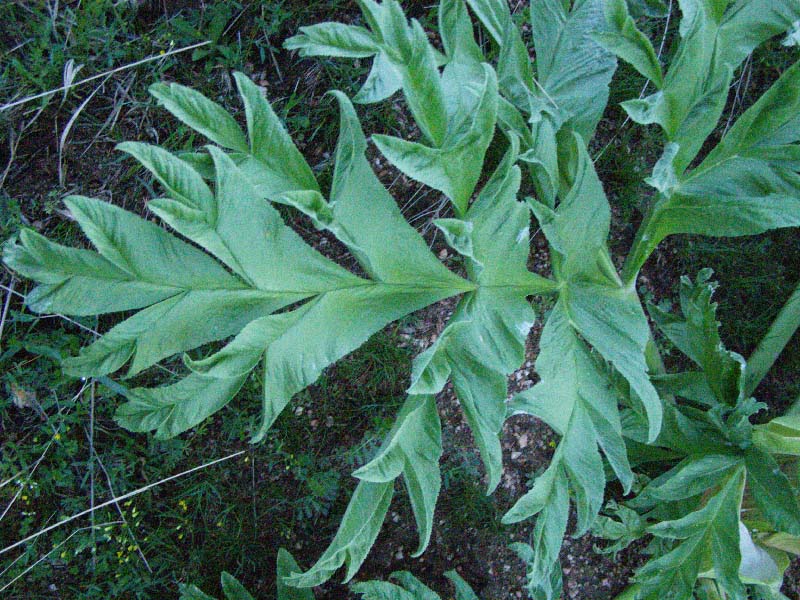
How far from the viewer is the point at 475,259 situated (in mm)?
1178

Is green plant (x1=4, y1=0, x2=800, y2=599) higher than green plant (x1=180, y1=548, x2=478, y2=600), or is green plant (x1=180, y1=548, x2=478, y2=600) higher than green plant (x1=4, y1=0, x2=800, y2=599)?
green plant (x1=4, y1=0, x2=800, y2=599)

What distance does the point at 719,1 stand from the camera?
125 cm

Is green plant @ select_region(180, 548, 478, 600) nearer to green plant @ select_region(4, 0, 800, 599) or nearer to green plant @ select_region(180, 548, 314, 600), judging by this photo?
green plant @ select_region(180, 548, 314, 600)

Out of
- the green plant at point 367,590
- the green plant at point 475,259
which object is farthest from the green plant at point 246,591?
the green plant at point 475,259

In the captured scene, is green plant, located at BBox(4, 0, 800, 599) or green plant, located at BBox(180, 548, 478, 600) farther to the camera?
green plant, located at BBox(180, 548, 478, 600)

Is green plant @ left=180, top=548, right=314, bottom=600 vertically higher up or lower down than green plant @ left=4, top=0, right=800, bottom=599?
lower down

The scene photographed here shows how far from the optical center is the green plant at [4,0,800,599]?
1.08m

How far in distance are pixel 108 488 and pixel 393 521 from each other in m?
0.74

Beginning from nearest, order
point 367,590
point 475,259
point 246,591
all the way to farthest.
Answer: point 475,259 → point 367,590 → point 246,591

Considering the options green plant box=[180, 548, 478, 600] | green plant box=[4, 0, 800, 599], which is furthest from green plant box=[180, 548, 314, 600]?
green plant box=[4, 0, 800, 599]

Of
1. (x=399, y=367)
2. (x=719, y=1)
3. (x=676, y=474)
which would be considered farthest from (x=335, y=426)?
(x=719, y=1)

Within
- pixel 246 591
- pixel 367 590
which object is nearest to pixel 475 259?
pixel 367 590

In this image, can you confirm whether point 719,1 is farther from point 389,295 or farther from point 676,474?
point 676,474

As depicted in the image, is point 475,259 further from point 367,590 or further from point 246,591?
point 246,591
